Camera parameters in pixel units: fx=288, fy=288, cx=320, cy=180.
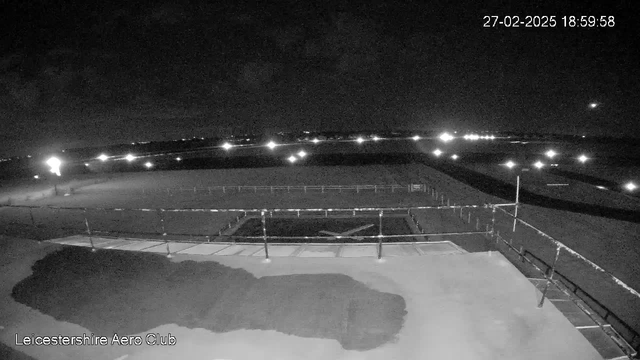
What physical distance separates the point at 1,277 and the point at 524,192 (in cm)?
3170

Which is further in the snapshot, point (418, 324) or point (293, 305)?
point (293, 305)

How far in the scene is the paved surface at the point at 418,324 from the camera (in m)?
3.35

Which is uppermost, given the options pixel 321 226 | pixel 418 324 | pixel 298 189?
pixel 418 324

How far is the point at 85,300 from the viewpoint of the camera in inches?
185

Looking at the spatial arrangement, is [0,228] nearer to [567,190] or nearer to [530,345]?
[530,345]

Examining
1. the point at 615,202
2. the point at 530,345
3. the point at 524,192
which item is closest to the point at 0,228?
the point at 530,345

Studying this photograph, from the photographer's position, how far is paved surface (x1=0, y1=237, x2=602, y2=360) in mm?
3348

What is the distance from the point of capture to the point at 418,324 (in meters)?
3.74

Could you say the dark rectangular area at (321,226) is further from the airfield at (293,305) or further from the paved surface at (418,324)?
the paved surface at (418,324)

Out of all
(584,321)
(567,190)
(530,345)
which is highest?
(530,345)

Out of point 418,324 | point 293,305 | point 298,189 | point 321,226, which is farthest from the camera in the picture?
point 298,189

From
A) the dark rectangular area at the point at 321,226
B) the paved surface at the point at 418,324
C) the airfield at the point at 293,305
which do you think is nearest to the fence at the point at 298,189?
the dark rectangular area at the point at 321,226

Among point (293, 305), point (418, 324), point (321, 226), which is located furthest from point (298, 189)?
point (418, 324)

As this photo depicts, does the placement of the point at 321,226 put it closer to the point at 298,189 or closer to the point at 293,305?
the point at 298,189
